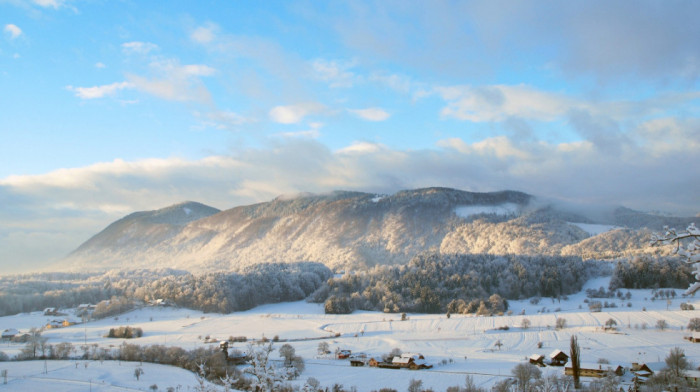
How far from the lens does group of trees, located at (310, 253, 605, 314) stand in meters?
119

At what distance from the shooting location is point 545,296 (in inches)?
4865

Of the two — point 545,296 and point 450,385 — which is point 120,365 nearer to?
point 450,385

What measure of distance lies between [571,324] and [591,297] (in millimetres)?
39038

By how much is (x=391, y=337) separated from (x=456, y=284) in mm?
44528

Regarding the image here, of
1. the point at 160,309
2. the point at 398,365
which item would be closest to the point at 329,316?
the point at 160,309

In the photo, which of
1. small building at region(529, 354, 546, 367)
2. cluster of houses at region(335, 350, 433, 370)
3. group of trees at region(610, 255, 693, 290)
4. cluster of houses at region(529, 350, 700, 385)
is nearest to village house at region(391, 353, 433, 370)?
cluster of houses at region(335, 350, 433, 370)

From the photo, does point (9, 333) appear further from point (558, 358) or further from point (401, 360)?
point (558, 358)

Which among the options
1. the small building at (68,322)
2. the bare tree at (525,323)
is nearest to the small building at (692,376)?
the bare tree at (525,323)

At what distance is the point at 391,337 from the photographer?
8588 cm

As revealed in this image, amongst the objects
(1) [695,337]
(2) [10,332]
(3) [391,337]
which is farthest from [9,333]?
(1) [695,337]

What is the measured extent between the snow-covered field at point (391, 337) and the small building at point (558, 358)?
2.68 m

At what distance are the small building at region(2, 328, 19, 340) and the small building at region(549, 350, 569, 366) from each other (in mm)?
90529

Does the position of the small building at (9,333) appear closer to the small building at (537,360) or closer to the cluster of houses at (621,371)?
the small building at (537,360)

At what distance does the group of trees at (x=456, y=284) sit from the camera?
118688mm
